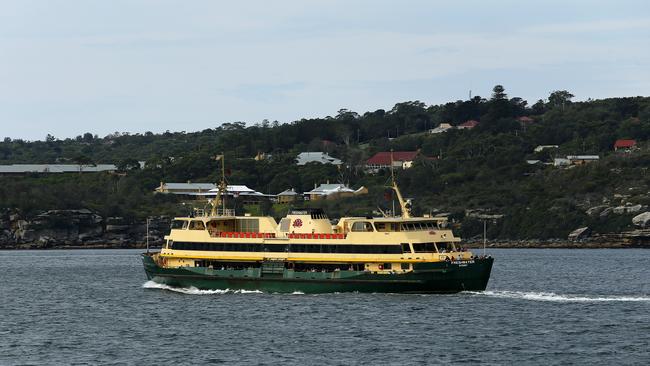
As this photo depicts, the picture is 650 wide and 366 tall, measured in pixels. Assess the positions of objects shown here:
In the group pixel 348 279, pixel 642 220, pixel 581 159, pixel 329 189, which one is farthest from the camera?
pixel 581 159

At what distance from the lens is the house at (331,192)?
579ft

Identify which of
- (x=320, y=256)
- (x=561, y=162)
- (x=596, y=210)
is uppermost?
(x=561, y=162)

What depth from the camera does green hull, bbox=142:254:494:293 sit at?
67688 millimetres

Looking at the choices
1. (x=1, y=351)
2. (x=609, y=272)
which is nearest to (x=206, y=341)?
(x=1, y=351)

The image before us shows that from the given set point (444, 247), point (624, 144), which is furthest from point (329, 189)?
point (444, 247)

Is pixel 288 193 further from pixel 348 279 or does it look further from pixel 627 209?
pixel 348 279

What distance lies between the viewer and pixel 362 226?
69.8 m

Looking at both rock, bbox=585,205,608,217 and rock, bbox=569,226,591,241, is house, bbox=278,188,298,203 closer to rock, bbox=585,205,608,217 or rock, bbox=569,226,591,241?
rock, bbox=569,226,591,241

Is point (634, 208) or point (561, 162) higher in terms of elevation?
point (561, 162)

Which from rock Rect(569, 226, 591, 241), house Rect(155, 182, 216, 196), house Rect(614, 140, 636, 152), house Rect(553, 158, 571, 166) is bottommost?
rock Rect(569, 226, 591, 241)

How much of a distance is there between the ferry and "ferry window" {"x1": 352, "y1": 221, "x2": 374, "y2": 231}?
0.06ft

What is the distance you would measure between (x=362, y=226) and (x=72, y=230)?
349 ft

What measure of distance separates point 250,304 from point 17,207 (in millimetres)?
109951

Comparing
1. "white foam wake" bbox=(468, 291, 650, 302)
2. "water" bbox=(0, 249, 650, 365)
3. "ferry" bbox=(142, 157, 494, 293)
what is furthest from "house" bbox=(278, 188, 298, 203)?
"white foam wake" bbox=(468, 291, 650, 302)
